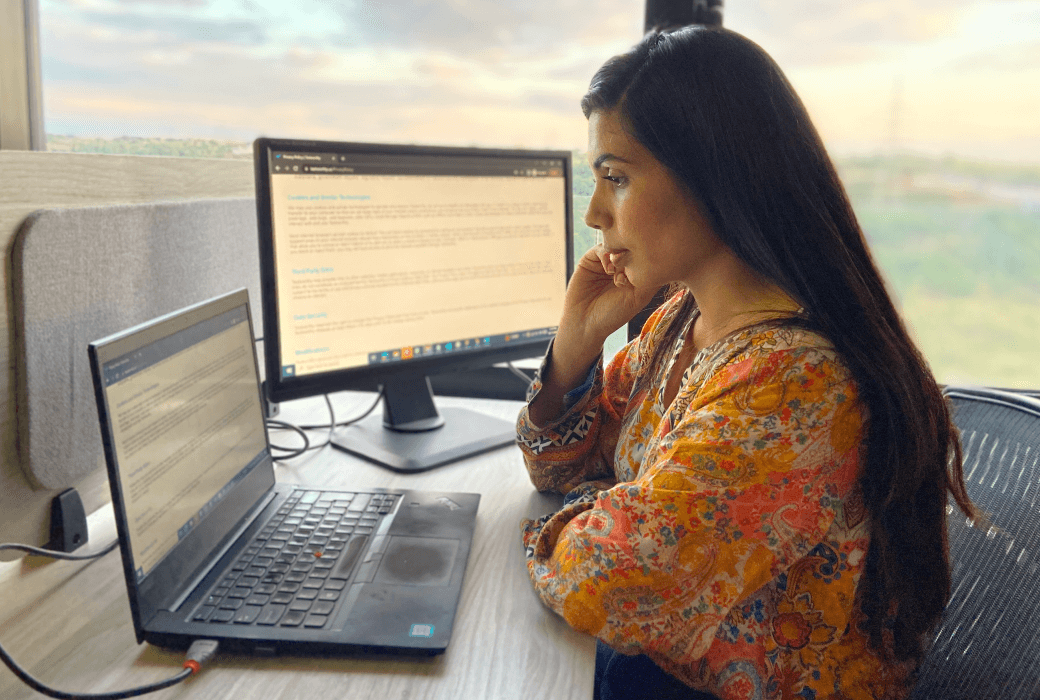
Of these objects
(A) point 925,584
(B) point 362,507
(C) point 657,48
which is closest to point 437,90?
(C) point 657,48

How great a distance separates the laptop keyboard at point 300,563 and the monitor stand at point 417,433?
193 millimetres

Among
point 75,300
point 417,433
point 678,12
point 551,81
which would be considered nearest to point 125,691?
point 75,300

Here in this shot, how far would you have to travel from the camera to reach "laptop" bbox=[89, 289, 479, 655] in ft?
2.05

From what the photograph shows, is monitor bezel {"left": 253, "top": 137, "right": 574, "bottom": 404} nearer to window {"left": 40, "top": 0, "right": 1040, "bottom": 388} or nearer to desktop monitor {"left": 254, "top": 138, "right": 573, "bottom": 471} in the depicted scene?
desktop monitor {"left": 254, "top": 138, "right": 573, "bottom": 471}

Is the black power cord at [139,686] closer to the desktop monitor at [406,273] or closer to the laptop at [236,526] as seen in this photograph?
the laptop at [236,526]

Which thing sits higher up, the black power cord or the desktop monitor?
the desktop monitor

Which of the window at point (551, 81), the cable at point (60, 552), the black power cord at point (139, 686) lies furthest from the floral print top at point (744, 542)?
the window at point (551, 81)

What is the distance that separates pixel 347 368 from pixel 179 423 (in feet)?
1.34

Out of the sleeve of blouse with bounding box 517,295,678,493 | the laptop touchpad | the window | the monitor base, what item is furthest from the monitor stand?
the window

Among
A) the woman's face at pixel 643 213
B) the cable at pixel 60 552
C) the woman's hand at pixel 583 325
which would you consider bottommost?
the cable at pixel 60 552

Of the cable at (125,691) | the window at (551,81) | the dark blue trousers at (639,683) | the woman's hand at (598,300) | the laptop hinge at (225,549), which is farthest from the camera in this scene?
the window at (551,81)

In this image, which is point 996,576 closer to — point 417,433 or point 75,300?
point 417,433

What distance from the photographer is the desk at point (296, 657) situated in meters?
0.60

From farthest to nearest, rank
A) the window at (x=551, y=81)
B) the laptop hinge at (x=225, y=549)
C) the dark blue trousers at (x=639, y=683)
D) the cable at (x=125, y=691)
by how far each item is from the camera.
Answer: the window at (x=551, y=81)
the dark blue trousers at (x=639, y=683)
the laptop hinge at (x=225, y=549)
the cable at (x=125, y=691)
